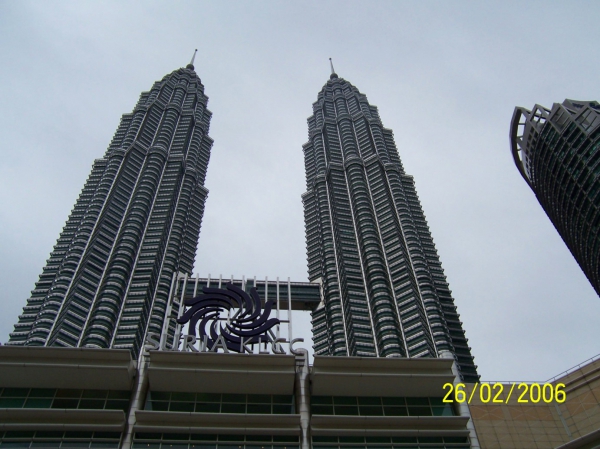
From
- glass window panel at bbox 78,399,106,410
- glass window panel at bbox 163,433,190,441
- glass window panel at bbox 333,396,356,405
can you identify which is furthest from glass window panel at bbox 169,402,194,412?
glass window panel at bbox 333,396,356,405

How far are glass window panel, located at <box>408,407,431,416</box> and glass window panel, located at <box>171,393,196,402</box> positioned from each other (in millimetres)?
16612

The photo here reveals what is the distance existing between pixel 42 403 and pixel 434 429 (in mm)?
28902

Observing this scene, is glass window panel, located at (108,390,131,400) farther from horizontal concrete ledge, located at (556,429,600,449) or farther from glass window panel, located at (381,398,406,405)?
horizontal concrete ledge, located at (556,429,600,449)

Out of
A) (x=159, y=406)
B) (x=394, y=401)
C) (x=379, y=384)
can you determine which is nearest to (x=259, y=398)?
(x=159, y=406)

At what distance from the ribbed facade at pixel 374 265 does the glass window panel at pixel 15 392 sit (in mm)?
80549

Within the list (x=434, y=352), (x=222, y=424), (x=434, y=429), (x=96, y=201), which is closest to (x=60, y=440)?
(x=222, y=424)

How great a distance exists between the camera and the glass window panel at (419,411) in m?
41.4

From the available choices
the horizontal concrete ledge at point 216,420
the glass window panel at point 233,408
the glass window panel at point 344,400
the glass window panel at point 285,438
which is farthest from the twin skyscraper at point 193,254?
the glass window panel at point 285,438

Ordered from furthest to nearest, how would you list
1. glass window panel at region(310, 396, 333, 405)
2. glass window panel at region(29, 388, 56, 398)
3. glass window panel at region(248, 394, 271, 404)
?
glass window panel at region(310, 396, 333, 405) → glass window panel at region(248, 394, 271, 404) → glass window panel at region(29, 388, 56, 398)

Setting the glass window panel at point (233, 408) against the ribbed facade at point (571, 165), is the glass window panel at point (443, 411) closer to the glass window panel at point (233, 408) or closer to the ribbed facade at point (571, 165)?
the glass window panel at point (233, 408)

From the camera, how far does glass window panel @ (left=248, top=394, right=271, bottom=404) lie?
41469 millimetres

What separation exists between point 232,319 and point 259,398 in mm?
10622

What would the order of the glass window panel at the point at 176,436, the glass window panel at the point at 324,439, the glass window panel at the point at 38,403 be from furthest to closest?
the glass window panel at the point at 38,403 → the glass window panel at the point at 324,439 → the glass window panel at the point at 176,436

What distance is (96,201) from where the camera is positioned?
517 feet
